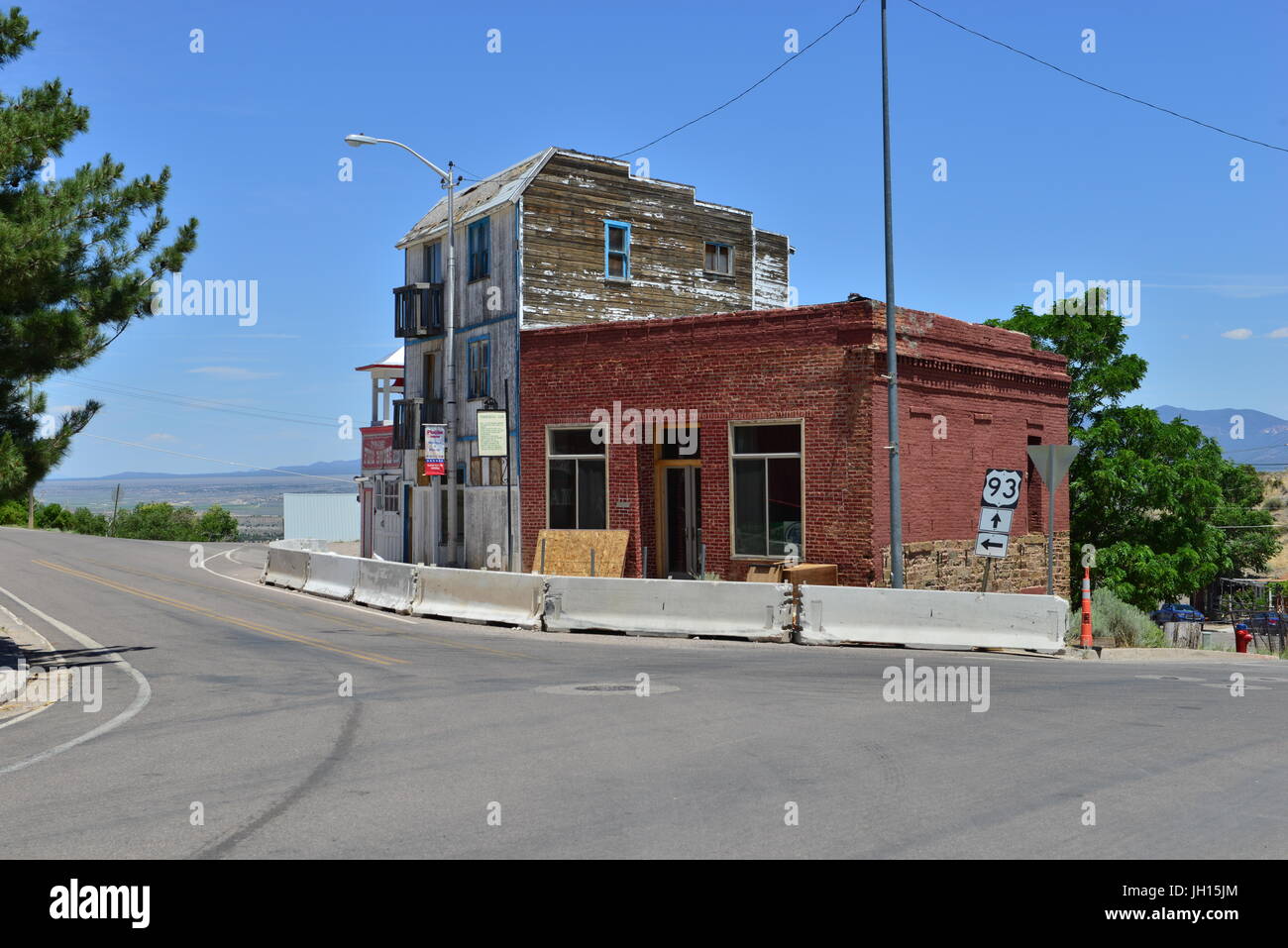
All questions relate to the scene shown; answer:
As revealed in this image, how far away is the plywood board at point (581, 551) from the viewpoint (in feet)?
88.0

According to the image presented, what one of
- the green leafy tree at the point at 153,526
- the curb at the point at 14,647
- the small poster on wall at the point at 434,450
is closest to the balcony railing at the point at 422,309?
the small poster on wall at the point at 434,450

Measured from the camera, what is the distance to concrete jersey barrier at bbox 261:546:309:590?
29625 mm

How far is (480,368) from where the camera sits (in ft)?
106

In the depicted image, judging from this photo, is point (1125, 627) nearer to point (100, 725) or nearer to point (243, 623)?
point (243, 623)

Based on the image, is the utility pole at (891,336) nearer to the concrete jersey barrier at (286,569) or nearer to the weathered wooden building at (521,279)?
the weathered wooden building at (521,279)

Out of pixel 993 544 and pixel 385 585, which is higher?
pixel 993 544

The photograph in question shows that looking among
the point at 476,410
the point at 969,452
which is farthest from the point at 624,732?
the point at 476,410

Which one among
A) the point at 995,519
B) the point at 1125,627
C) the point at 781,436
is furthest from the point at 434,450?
the point at 1125,627

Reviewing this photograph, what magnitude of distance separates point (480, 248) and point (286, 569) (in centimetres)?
1024

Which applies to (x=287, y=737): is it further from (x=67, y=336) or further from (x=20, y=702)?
(x=67, y=336)

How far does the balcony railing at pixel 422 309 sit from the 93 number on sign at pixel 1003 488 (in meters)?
20.2

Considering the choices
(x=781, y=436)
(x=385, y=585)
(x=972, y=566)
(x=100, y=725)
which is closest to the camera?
(x=100, y=725)
